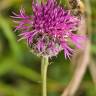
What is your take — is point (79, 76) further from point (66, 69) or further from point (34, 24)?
point (34, 24)

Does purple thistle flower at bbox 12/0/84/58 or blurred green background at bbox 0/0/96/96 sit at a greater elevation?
purple thistle flower at bbox 12/0/84/58

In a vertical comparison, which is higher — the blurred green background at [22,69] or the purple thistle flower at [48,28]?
the purple thistle flower at [48,28]

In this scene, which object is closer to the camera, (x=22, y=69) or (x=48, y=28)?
(x=48, y=28)

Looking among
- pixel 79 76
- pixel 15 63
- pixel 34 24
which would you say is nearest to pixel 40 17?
pixel 34 24

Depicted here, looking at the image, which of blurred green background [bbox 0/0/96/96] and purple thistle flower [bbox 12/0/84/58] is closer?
purple thistle flower [bbox 12/0/84/58]

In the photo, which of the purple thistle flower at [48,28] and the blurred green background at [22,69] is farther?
the blurred green background at [22,69]
